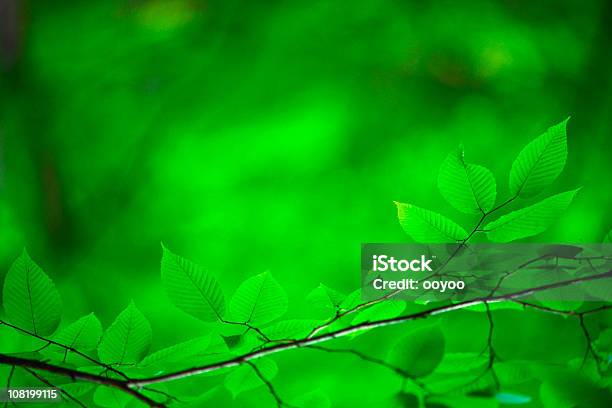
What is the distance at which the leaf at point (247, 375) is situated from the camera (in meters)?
0.34

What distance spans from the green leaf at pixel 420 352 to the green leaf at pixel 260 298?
3.3 inches

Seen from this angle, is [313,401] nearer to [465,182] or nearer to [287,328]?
[287,328]

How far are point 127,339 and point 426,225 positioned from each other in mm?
220

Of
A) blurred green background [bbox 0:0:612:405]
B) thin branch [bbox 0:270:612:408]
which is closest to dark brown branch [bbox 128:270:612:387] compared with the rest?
thin branch [bbox 0:270:612:408]

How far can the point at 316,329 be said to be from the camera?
34 cm

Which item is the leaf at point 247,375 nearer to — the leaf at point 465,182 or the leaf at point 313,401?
the leaf at point 313,401

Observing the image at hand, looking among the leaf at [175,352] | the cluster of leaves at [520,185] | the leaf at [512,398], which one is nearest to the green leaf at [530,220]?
the cluster of leaves at [520,185]

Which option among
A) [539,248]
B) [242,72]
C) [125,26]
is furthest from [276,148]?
[539,248]

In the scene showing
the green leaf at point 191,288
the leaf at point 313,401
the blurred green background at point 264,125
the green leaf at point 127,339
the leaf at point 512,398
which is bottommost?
the leaf at point 512,398

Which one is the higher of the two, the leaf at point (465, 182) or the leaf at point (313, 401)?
the leaf at point (465, 182)

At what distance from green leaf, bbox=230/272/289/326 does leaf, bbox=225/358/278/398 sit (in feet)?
0.12

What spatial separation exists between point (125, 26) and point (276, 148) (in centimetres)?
22

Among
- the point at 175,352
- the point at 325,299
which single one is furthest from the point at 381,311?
the point at 175,352

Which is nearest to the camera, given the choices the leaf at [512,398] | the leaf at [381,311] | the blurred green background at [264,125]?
the leaf at [512,398]
